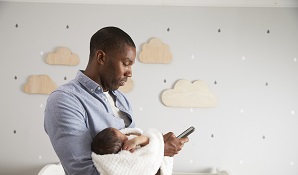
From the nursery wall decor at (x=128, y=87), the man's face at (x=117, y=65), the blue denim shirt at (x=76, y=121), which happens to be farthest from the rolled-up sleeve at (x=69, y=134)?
Result: the nursery wall decor at (x=128, y=87)

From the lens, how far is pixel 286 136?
198 centimetres

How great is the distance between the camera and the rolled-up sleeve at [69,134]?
0.76 m

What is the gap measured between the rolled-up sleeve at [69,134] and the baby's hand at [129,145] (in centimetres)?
8

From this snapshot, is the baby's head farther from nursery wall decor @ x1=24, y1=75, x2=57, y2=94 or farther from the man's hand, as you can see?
nursery wall decor @ x1=24, y1=75, x2=57, y2=94

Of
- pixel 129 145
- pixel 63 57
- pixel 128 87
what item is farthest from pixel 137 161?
pixel 63 57

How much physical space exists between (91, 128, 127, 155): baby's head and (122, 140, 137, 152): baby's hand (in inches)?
0.4

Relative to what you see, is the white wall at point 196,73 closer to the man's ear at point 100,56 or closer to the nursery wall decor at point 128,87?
the nursery wall decor at point 128,87

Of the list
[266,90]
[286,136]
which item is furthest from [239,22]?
[286,136]

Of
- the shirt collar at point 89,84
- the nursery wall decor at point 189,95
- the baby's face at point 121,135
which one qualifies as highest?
the shirt collar at point 89,84

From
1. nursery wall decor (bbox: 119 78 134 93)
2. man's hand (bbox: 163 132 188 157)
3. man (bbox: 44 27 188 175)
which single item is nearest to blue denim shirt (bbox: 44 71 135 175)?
man (bbox: 44 27 188 175)

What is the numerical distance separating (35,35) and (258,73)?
125 cm

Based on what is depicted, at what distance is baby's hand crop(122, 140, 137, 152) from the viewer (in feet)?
2.69

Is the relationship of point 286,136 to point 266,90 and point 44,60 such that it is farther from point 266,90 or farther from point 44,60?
point 44,60

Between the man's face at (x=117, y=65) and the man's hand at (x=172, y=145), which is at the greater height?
the man's face at (x=117, y=65)
